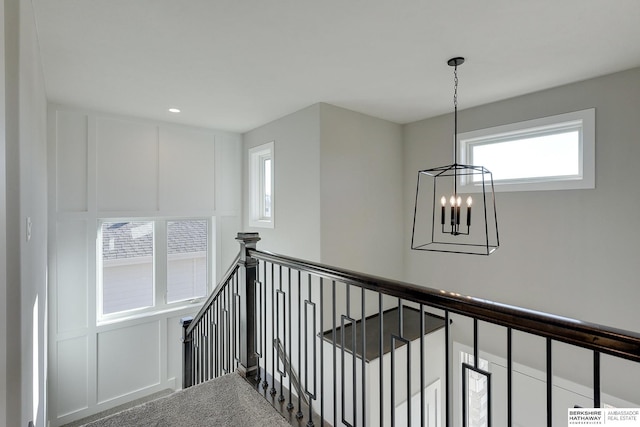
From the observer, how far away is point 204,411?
1.73m

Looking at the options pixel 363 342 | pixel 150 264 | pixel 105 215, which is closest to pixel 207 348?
pixel 150 264

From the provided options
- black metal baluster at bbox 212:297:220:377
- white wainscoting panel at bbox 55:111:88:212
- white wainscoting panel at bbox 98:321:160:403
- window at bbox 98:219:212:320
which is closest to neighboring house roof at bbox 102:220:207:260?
window at bbox 98:219:212:320

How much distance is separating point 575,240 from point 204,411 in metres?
3.23

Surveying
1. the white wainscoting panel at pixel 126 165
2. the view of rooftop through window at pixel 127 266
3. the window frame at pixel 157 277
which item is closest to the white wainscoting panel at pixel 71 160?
the white wainscoting panel at pixel 126 165

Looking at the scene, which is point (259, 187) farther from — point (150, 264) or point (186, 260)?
point (150, 264)

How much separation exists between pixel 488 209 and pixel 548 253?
0.70 m

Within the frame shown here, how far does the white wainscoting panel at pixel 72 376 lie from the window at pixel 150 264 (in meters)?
0.39

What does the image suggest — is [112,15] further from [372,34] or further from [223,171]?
[223,171]

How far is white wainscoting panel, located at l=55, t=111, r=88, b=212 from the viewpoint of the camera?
10.9ft

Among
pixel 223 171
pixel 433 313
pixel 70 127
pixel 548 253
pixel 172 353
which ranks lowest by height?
pixel 172 353

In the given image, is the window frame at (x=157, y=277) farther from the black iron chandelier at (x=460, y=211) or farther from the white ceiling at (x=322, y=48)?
the black iron chandelier at (x=460, y=211)

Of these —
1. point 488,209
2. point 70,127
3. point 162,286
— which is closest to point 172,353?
point 162,286

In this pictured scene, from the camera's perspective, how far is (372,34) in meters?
2.03

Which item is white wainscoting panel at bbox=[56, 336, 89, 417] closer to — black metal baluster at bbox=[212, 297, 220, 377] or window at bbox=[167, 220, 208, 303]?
window at bbox=[167, 220, 208, 303]
